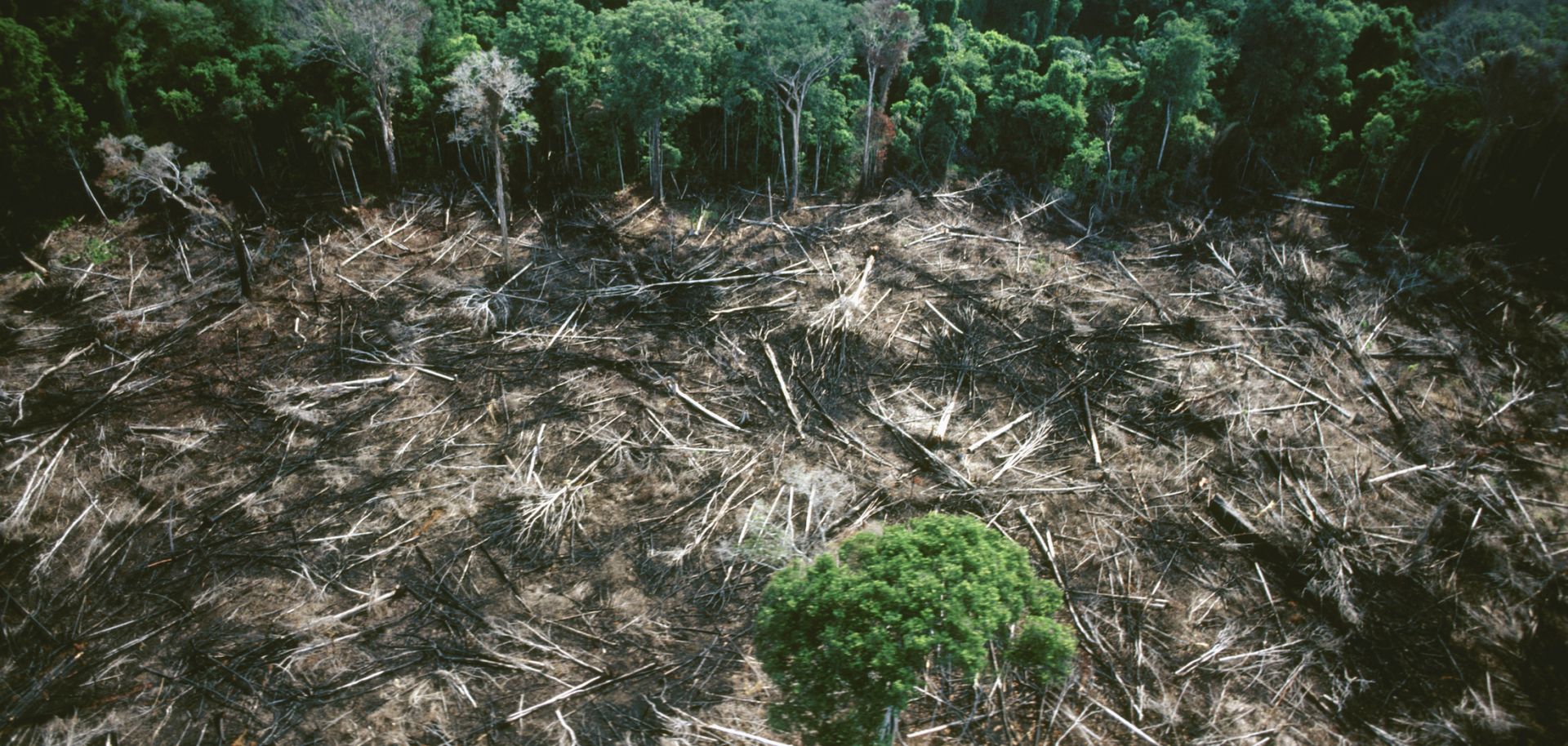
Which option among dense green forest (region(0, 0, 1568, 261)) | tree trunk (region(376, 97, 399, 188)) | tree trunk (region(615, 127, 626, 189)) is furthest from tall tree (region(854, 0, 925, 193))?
tree trunk (region(376, 97, 399, 188))

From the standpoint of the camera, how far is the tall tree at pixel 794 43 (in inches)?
864

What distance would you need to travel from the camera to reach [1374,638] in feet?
41.3

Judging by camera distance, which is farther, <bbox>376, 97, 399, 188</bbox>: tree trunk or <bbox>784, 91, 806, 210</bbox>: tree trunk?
<bbox>784, 91, 806, 210</bbox>: tree trunk

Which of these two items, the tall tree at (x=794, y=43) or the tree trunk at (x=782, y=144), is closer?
the tall tree at (x=794, y=43)

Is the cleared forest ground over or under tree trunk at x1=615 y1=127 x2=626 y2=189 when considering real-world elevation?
under

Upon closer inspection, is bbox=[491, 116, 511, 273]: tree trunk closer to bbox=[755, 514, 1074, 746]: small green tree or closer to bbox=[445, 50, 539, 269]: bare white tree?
bbox=[445, 50, 539, 269]: bare white tree

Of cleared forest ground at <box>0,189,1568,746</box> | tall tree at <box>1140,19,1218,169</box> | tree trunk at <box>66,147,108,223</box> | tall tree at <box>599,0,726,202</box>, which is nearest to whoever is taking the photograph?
cleared forest ground at <box>0,189,1568,746</box>

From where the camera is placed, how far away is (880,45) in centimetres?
2312

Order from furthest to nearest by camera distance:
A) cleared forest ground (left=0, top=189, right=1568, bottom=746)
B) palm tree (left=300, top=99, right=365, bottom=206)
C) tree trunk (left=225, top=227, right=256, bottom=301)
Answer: palm tree (left=300, top=99, right=365, bottom=206) < tree trunk (left=225, top=227, right=256, bottom=301) < cleared forest ground (left=0, top=189, right=1568, bottom=746)

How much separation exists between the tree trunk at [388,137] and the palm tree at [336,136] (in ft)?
1.87

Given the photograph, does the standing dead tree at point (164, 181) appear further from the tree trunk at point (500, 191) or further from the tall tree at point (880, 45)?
the tall tree at point (880, 45)

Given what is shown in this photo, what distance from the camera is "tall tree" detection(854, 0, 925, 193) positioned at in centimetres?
2294

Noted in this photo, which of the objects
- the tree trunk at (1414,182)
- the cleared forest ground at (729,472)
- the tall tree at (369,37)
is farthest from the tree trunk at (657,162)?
the tree trunk at (1414,182)

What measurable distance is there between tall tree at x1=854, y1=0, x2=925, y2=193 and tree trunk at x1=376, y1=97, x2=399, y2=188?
13854 millimetres
